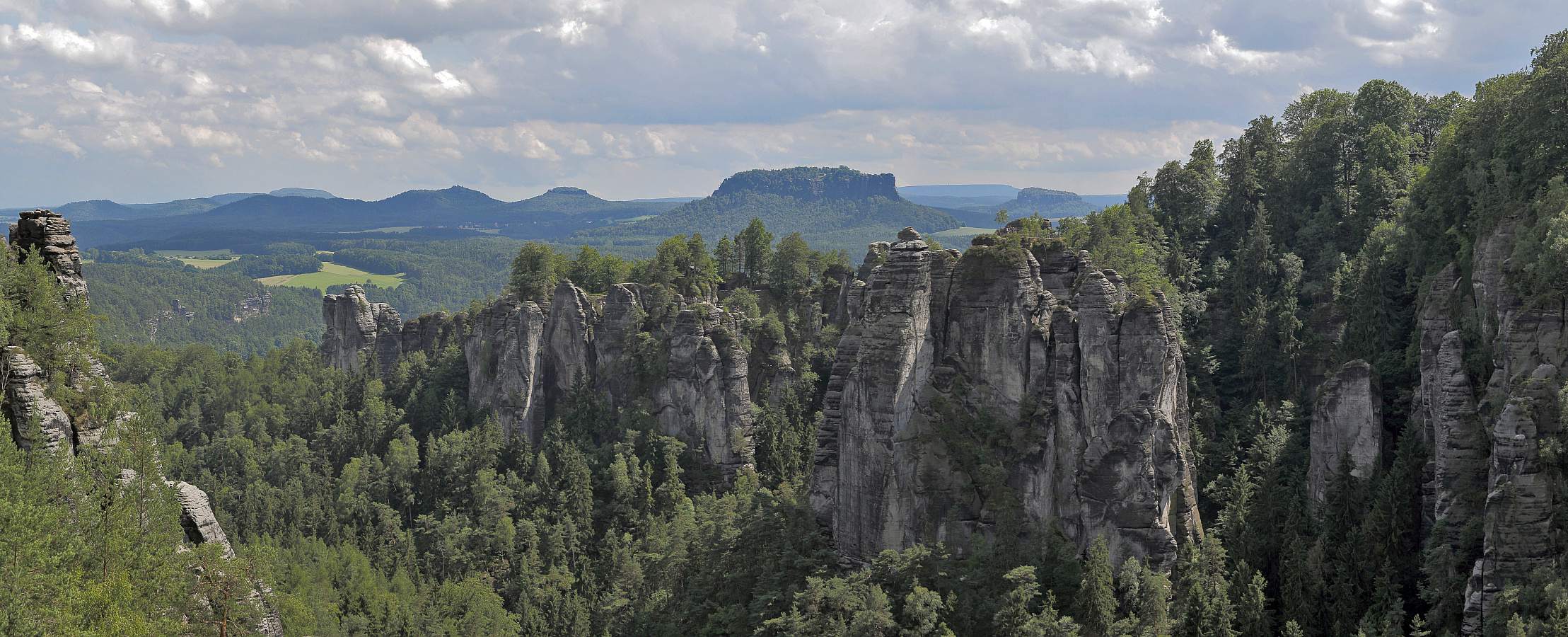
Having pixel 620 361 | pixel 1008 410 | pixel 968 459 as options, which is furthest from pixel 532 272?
pixel 1008 410

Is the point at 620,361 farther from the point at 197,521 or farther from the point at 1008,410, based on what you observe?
the point at 197,521

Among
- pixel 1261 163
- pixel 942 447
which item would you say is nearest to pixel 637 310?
pixel 942 447

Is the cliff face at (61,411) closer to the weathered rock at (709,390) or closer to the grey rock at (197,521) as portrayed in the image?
the grey rock at (197,521)

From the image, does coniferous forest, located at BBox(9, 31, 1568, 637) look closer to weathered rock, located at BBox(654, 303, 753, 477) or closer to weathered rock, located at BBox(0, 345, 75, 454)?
weathered rock, located at BBox(0, 345, 75, 454)

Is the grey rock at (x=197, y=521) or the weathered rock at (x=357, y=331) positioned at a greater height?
the grey rock at (x=197, y=521)

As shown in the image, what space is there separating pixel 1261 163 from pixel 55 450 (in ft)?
251

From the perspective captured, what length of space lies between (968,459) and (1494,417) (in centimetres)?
2010

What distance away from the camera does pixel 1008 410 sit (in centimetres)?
4550

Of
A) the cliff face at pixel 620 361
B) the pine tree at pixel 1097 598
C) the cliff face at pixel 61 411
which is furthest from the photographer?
the cliff face at pixel 620 361

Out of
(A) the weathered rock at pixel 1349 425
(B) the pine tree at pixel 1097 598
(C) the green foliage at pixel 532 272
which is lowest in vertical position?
(B) the pine tree at pixel 1097 598

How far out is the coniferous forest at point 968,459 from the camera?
100 ft

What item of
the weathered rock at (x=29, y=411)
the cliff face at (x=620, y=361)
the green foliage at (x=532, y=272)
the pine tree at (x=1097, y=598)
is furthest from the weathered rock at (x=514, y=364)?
the pine tree at (x=1097, y=598)

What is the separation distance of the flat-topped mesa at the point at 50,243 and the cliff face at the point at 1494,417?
157ft

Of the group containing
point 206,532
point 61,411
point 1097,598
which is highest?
point 61,411
